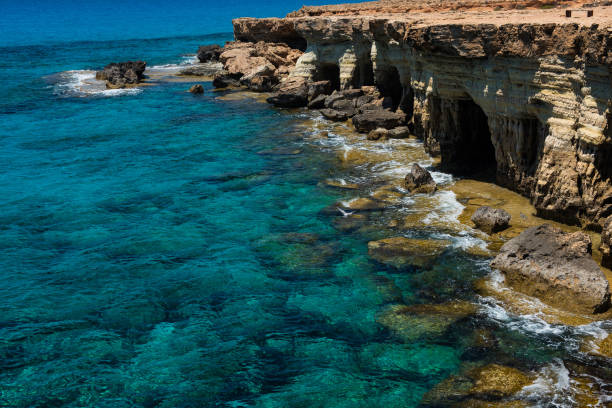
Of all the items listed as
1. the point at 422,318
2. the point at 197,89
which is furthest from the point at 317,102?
the point at 422,318

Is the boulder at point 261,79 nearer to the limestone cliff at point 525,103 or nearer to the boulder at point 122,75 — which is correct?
the boulder at point 122,75

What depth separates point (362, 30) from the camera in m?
35.7

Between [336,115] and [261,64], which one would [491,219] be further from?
[261,64]

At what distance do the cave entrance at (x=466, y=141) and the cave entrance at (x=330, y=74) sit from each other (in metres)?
18.7

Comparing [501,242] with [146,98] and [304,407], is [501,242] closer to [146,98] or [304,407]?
→ [304,407]

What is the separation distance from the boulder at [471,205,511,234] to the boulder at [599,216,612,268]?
3.24 m

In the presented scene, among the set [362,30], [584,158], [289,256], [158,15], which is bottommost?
[289,256]

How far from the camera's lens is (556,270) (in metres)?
15.4

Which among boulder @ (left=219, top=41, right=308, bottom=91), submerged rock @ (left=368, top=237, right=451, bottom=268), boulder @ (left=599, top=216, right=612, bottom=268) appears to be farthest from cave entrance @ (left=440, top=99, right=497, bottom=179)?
boulder @ (left=219, top=41, right=308, bottom=91)

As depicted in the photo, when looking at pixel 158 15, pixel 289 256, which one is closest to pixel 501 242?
pixel 289 256

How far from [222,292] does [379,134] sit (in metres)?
16.5

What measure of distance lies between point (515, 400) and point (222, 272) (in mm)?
10093

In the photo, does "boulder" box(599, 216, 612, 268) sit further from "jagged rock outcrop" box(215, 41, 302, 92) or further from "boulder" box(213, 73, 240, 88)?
"boulder" box(213, 73, 240, 88)

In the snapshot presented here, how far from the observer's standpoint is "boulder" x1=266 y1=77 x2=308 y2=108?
41062 millimetres
